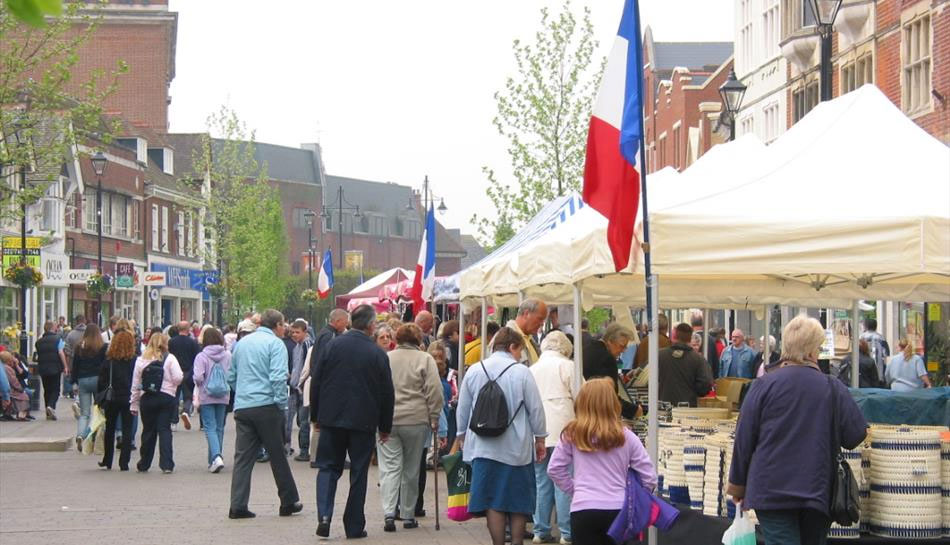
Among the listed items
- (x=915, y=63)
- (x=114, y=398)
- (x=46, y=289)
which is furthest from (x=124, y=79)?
(x=114, y=398)

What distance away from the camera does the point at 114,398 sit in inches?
711

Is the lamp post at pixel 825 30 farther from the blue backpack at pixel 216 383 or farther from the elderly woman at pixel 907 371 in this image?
the blue backpack at pixel 216 383

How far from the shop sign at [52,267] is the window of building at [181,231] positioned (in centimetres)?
1915

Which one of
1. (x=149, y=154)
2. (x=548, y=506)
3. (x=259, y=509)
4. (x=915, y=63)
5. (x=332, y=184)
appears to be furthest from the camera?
(x=332, y=184)

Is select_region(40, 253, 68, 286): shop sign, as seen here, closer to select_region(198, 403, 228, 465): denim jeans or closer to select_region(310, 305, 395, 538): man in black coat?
select_region(198, 403, 228, 465): denim jeans

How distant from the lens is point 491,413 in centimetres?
1045

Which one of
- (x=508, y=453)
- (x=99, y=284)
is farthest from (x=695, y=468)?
(x=99, y=284)

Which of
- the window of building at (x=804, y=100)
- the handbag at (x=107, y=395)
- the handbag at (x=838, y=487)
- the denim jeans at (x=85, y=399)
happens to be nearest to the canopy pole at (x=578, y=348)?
the handbag at (x=838, y=487)

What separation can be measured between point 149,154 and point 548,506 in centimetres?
5987

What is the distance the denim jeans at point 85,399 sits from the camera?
20.0 metres

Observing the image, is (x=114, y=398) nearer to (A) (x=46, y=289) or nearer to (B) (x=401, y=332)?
(B) (x=401, y=332)

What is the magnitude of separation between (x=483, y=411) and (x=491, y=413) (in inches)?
2.8

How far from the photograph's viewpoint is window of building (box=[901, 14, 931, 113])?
94.0 feet

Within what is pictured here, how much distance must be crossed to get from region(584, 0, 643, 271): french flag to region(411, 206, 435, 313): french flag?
12.9 m
